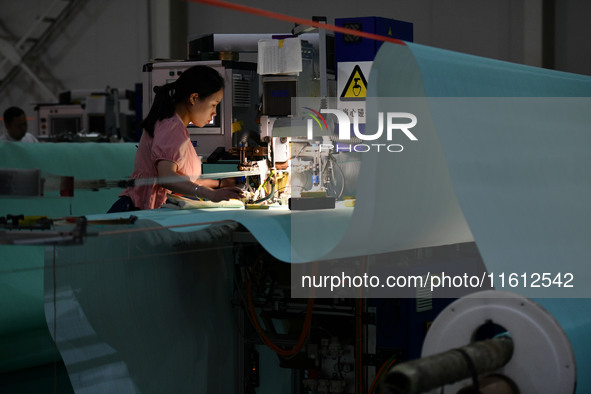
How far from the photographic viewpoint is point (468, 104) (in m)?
1.68

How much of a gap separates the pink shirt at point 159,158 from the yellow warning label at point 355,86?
0.65m

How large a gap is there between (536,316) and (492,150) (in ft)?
1.60

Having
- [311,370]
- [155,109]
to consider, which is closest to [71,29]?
[155,109]

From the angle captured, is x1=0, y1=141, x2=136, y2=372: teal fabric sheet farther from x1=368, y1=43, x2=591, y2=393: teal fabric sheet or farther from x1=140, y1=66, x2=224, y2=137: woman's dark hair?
x1=368, y1=43, x2=591, y2=393: teal fabric sheet

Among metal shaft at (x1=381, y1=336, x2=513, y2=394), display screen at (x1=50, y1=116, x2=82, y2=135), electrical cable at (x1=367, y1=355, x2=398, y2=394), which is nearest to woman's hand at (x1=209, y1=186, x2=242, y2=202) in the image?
electrical cable at (x1=367, y1=355, x2=398, y2=394)

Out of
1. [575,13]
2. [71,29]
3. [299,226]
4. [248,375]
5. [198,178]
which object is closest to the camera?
[299,226]

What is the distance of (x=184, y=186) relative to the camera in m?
2.57

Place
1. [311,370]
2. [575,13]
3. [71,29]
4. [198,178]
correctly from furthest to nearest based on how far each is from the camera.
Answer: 1. [71,29]
2. [575,13]
3. [198,178]
4. [311,370]

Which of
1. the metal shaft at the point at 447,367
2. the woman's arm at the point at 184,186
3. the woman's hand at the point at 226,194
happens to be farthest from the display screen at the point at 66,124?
the metal shaft at the point at 447,367

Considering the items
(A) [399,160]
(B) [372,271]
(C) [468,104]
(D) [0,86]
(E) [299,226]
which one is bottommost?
(B) [372,271]

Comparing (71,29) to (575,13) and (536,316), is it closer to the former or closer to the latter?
(575,13)

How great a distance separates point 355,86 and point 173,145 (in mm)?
764

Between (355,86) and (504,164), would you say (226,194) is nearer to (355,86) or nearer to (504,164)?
(355,86)

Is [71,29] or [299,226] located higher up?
[71,29]
